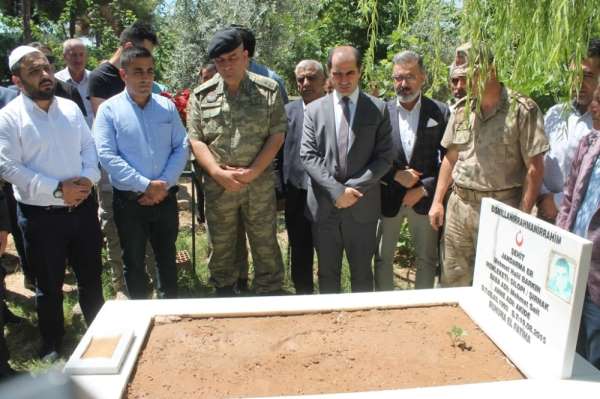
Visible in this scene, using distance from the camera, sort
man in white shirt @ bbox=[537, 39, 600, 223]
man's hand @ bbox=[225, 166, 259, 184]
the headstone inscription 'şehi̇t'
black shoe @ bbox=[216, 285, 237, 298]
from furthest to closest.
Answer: black shoe @ bbox=[216, 285, 237, 298], man's hand @ bbox=[225, 166, 259, 184], man in white shirt @ bbox=[537, 39, 600, 223], the headstone inscription 'şehi̇t'

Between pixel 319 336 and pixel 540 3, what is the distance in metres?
1.63

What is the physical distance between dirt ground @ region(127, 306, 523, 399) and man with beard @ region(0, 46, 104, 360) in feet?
4.02

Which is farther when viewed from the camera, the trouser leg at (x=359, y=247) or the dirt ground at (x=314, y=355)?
the trouser leg at (x=359, y=247)

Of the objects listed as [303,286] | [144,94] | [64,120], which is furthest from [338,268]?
[64,120]

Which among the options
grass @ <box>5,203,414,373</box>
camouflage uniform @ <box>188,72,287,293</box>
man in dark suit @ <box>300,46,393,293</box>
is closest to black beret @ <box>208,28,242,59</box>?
camouflage uniform @ <box>188,72,287,293</box>

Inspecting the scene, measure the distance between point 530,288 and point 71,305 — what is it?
3471 millimetres

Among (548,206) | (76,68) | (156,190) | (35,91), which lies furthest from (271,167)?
(76,68)

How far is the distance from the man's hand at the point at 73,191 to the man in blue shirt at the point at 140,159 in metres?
0.22

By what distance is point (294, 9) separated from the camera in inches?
474

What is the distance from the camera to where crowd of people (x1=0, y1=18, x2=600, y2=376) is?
123 inches

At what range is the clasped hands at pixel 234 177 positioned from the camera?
11.5ft

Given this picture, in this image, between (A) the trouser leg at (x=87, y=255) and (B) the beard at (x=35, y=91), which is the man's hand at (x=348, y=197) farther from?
(B) the beard at (x=35, y=91)

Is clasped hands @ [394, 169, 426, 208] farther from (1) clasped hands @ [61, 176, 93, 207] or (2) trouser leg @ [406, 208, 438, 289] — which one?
(1) clasped hands @ [61, 176, 93, 207]

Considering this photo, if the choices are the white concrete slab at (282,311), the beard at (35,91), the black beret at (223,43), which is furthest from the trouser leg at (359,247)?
the beard at (35,91)
